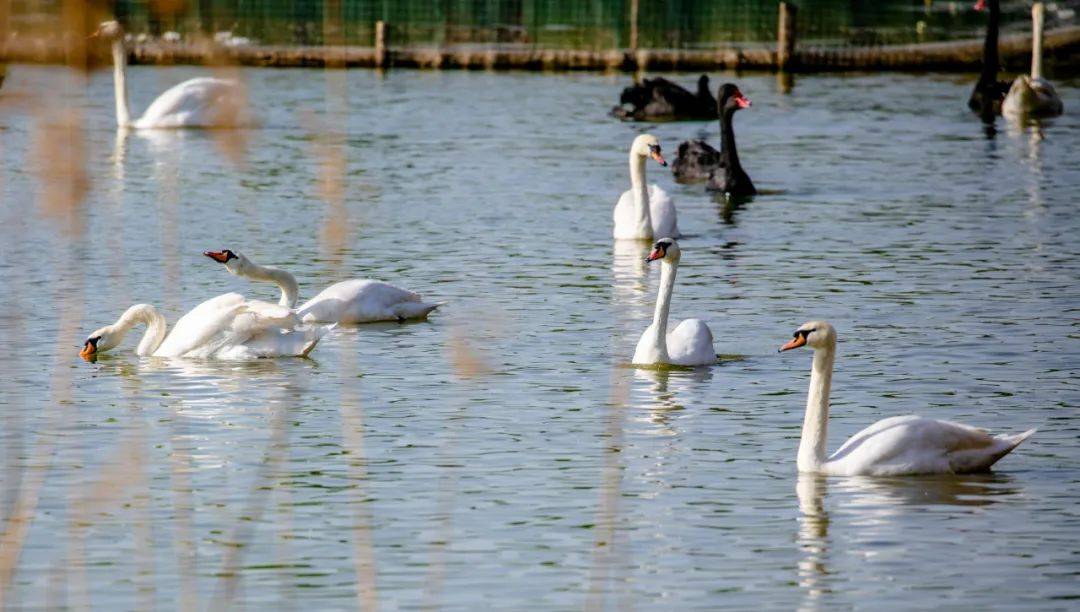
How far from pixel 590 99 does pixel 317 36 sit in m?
10.6

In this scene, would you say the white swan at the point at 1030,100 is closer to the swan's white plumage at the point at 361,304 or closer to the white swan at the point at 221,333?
the swan's white plumage at the point at 361,304

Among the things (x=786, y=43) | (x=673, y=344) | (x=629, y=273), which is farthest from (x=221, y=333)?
(x=786, y=43)

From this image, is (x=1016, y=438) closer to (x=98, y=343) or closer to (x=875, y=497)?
(x=875, y=497)

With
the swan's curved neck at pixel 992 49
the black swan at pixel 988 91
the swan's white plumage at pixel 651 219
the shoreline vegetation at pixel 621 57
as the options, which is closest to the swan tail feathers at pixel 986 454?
the swan's white plumage at pixel 651 219

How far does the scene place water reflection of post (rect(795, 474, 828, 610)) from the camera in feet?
26.5

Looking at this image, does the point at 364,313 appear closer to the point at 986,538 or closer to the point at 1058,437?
the point at 1058,437

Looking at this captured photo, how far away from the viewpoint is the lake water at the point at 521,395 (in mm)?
7992

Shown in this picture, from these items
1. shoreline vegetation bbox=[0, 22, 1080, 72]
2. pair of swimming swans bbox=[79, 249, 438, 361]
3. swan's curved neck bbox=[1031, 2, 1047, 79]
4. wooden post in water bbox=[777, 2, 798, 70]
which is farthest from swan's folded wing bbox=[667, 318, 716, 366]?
shoreline vegetation bbox=[0, 22, 1080, 72]

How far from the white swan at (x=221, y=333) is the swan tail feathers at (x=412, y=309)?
1387mm

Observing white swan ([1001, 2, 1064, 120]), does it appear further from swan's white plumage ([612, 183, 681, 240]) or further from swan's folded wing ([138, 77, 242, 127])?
swan's white plumage ([612, 183, 681, 240])

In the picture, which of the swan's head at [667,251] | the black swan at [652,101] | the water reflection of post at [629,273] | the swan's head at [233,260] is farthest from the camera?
the black swan at [652,101]

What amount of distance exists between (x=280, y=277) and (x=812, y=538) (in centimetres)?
634

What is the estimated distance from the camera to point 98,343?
13.4 metres

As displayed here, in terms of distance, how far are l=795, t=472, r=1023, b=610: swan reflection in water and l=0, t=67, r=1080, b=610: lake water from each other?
3cm
